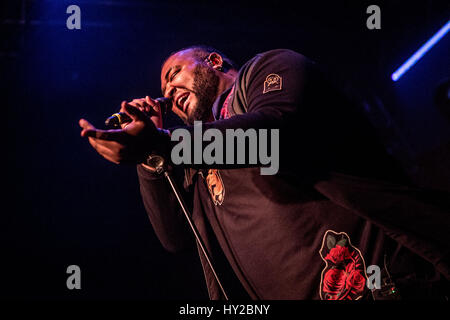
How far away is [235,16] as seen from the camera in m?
2.91

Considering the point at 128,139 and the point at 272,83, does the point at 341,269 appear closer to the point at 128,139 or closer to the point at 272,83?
the point at 272,83

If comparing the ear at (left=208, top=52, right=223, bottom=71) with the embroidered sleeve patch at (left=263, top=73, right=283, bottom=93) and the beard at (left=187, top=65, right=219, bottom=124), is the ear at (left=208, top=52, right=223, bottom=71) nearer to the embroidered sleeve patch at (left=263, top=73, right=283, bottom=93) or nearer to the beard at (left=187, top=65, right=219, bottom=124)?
the beard at (left=187, top=65, right=219, bottom=124)

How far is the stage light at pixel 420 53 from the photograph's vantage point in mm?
2512

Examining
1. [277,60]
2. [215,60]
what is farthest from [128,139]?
[215,60]

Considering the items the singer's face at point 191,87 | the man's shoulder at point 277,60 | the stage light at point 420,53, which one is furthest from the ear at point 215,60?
the stage light at point 420,53

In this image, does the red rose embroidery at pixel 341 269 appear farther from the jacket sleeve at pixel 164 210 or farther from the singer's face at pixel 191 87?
the singer's face at pixel 191 87

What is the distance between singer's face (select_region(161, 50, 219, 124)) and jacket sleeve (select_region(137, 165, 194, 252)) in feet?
1.43

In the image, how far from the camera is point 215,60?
2244mm

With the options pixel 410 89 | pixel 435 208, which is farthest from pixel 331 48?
pixel 435 208

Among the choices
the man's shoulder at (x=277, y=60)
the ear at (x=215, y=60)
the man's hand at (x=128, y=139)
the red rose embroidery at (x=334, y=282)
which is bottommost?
the red rose embroidery at (x=334, y=282)

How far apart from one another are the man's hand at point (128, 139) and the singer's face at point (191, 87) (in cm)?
109

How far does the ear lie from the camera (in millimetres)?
2208
